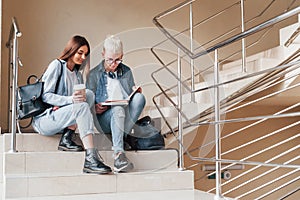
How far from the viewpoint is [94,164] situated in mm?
2621

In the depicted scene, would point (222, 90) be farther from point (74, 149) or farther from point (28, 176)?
point (28, 176)

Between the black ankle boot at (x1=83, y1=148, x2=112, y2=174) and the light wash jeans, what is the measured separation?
113 millimetres

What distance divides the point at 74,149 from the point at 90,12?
202 cm

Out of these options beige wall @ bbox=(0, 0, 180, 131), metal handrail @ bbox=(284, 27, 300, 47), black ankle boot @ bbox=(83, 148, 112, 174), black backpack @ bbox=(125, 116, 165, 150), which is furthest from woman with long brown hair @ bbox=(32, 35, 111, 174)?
metal handrail @ bbox=(284, 27, 300, 47)

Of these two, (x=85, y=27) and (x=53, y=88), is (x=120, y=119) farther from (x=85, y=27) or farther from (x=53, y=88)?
(x=85, y=27)

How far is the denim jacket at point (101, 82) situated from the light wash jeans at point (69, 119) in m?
0.09

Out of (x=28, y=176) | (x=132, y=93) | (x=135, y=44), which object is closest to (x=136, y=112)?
(x=132, y=93)

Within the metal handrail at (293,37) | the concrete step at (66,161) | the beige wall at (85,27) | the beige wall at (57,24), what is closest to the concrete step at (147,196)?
the concrete step at (66,161)

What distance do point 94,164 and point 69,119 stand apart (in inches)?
13.6

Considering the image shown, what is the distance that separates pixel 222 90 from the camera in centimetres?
337

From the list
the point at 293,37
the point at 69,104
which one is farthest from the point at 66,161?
the point at 293,37

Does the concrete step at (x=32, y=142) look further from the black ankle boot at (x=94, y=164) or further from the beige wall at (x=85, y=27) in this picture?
the beige wall at (x=85, y=27)

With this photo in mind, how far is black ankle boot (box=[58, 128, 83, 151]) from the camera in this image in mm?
2846

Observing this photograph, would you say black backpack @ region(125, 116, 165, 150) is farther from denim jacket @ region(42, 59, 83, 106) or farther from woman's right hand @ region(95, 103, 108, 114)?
denim jacket @ region(42, 59, 83, 106)
